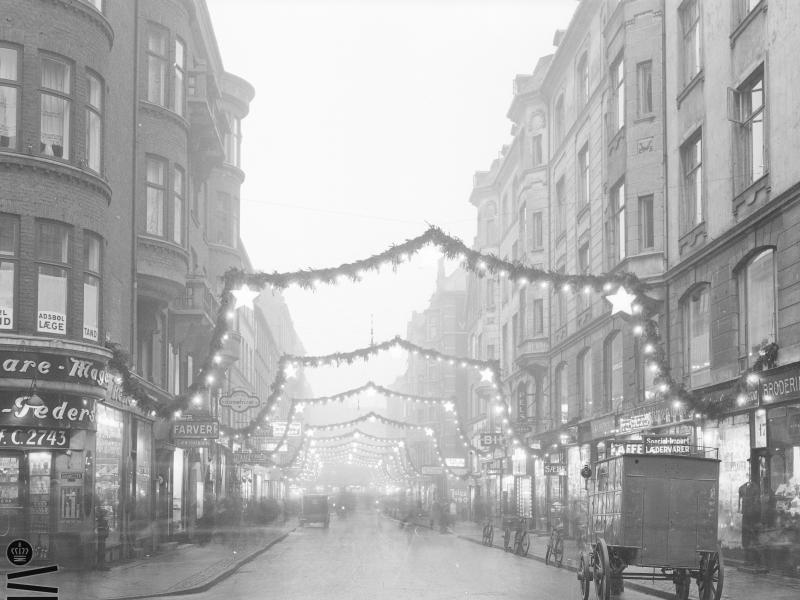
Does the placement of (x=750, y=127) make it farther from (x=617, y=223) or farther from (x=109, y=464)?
(x=109, y=464)

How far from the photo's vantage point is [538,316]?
50438mm

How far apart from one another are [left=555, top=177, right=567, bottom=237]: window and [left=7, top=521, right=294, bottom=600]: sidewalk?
1910 cm

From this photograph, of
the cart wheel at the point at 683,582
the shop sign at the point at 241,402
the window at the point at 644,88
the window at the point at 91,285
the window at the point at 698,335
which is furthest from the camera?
the shop sign at the point at 241,402

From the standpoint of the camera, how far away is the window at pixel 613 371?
36175 millimetres

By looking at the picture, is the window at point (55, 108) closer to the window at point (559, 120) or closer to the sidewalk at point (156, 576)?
the sidewalk at point (156, 576)

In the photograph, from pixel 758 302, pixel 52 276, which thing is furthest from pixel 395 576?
pixel 758 302

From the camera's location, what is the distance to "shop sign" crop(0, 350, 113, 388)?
22938 mm

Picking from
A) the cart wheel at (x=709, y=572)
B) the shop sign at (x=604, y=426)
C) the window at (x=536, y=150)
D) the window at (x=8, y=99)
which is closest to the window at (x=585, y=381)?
the shop sign at (x=604, y=426)

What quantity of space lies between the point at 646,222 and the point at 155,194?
1399cm

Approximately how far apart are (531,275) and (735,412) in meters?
5.71

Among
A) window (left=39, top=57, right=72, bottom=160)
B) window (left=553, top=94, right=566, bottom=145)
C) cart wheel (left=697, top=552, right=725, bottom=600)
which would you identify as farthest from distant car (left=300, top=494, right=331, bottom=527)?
cart wheel (left=697, top=552, right=725, bottom=600)

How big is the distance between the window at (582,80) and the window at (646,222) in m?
10.1

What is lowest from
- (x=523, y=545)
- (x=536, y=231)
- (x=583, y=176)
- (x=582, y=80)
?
(x=523, y=545)

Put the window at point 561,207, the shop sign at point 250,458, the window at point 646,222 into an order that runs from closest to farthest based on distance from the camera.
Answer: the window at point 646,222 → the shop sign at point 250,458 → the window at point 561,207
